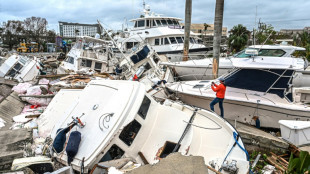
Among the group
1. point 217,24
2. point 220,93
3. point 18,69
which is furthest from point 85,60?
point 220,93

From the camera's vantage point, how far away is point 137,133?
3527 mm

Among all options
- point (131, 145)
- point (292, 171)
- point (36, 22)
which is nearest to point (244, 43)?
point (292, 171)

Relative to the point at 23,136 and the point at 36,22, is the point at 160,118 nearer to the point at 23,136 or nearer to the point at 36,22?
the point at 23,136

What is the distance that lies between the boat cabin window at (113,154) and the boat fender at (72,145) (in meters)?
0.42

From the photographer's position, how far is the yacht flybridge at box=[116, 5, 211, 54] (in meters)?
16.1

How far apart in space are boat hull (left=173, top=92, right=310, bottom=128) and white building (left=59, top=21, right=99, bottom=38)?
4432 cm

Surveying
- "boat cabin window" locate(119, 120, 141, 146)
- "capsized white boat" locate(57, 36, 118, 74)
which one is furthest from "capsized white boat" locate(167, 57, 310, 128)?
"capsized white boat" locate(57, 36, 118, 74)

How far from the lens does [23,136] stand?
Result: 14.8ft

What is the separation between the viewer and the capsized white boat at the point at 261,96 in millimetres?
Result: 6520

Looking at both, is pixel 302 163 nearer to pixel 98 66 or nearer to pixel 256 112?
pixel 256 112

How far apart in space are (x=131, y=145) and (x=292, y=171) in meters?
3.26

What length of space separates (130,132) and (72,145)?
872 millimetres

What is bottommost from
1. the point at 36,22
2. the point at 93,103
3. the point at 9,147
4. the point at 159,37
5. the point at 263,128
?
the point at 263,128

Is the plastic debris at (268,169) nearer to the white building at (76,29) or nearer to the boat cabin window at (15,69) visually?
the boat cabin window at (15,69)
